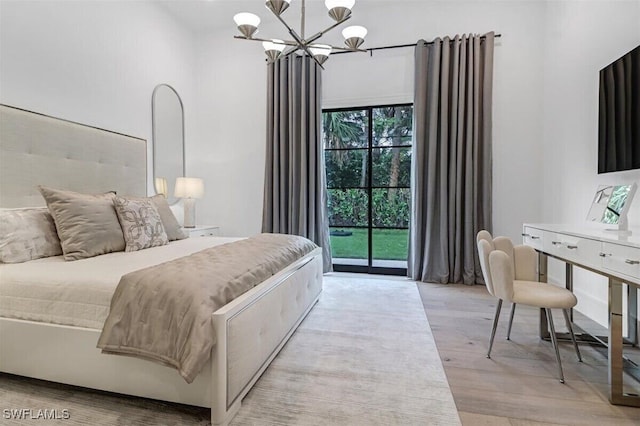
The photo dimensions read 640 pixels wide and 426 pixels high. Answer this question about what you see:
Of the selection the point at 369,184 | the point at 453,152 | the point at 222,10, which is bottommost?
the point at 369,184

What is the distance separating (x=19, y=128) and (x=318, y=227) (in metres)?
3.02

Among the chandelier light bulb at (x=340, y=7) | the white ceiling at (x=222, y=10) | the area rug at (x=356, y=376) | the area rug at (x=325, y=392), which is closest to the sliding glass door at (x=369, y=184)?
the white ceiling at (x=222, y=10)

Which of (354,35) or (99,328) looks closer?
(99,328)

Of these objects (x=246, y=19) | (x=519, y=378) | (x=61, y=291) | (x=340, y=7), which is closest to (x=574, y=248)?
(x=519, y=378)

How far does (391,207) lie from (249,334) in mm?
3122

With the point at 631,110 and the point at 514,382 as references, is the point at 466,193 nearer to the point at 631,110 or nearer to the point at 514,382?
the point at 631,110

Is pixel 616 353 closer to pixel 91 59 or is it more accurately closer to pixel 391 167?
pixel 391 167

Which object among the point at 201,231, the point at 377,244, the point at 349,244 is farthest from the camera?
the point at 349,244

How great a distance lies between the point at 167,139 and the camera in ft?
14.0

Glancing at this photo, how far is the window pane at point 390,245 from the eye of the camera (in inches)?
175

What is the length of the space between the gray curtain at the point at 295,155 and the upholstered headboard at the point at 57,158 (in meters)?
1.65

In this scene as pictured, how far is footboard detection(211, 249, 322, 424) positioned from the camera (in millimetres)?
1477

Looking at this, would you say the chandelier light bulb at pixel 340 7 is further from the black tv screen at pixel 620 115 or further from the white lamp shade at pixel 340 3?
the black tv screen at pixel 620 115

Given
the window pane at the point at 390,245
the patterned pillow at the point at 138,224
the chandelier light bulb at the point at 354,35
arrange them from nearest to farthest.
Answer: the patterned pillow at the point at 138,224, the chandelier light bulb at the point at 354,35, the window pane at the point at 390,245
